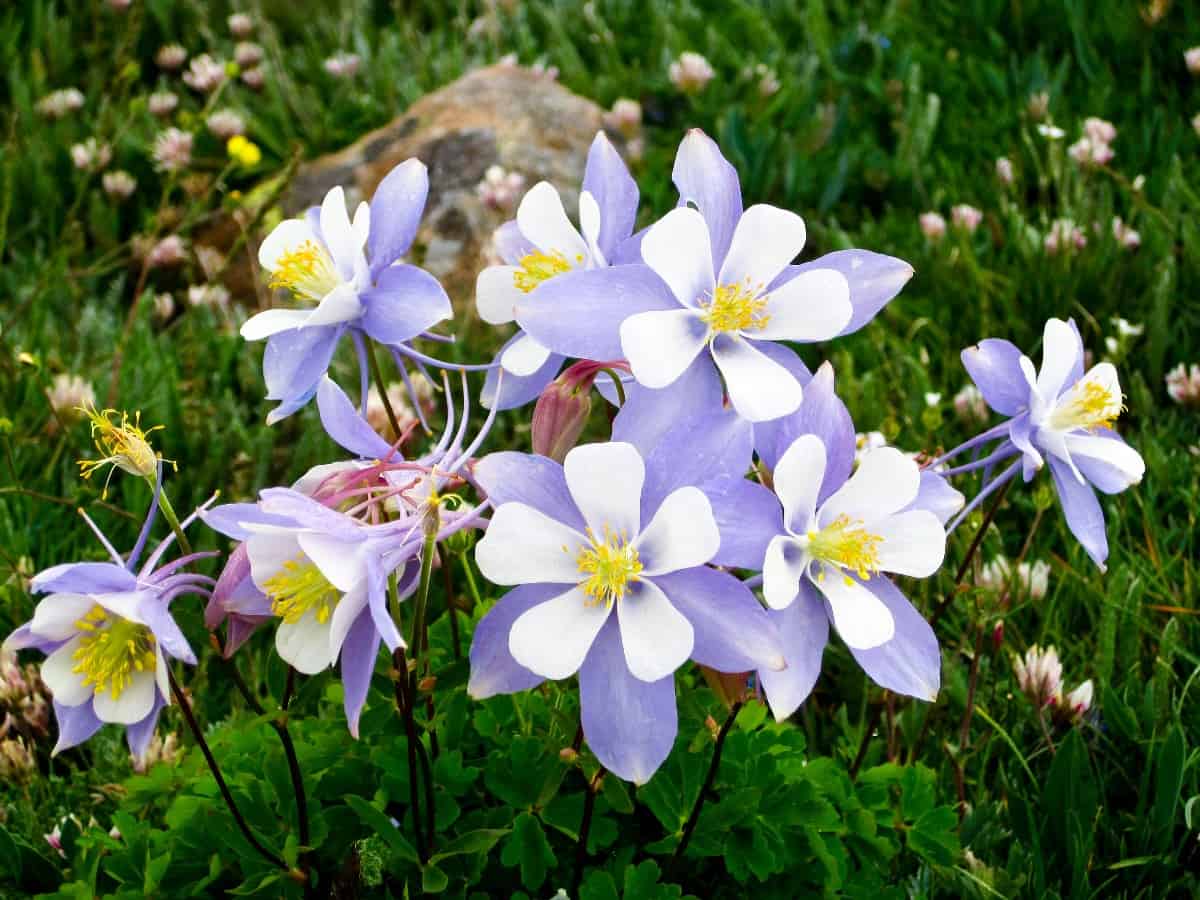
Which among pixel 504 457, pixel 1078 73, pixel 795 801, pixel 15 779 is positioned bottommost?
pixel 1078 73

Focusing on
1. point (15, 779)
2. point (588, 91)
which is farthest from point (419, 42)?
point (15, 779)

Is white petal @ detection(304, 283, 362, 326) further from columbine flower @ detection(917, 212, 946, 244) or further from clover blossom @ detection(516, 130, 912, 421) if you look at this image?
columbine flower @ detection(917, 212, 946, 244)

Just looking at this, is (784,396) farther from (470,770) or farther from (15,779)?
(15,779)

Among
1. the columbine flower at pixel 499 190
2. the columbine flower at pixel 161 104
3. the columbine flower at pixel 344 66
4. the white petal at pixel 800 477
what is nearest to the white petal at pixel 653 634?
the white petal at pixel 800 477

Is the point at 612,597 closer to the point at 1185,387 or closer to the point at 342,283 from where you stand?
the point at 342,283

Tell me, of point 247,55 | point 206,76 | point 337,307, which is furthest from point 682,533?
point 247,55

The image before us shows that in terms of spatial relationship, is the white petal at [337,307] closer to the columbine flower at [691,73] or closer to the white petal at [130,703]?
the white petal at [130,703]
